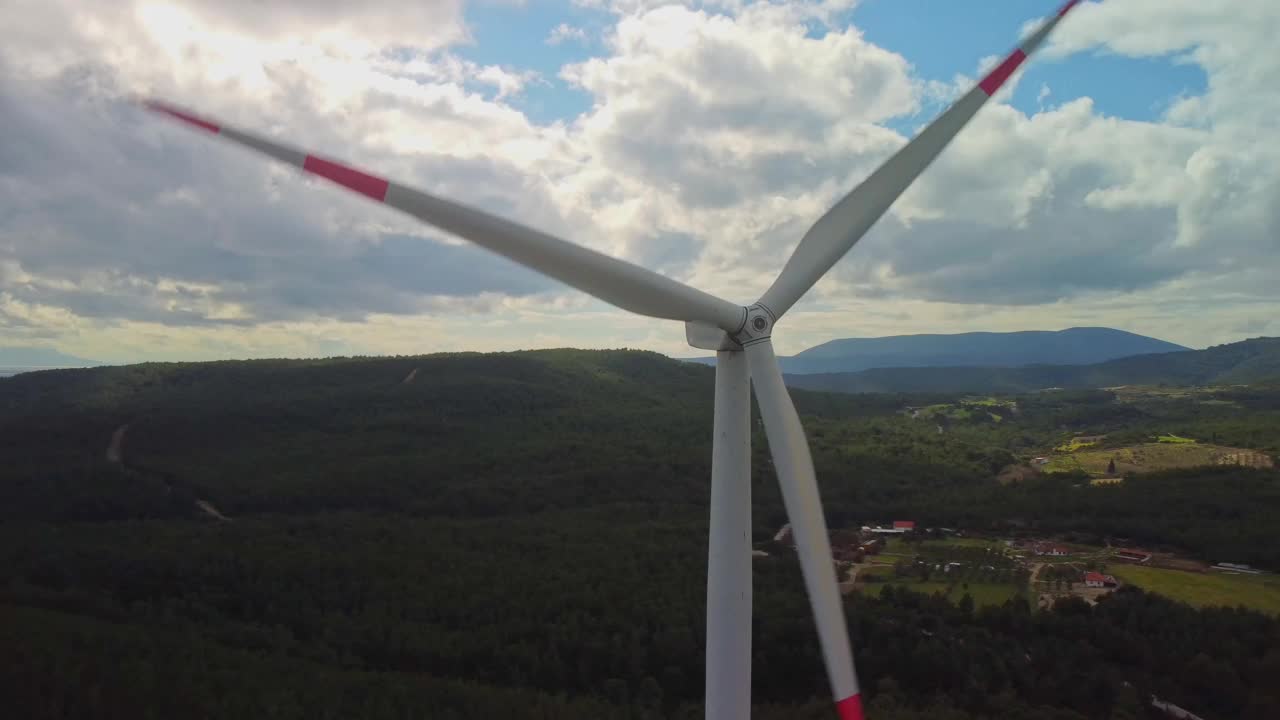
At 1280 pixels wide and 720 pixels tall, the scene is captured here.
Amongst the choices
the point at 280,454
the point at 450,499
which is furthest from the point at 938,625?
the point at 280,454

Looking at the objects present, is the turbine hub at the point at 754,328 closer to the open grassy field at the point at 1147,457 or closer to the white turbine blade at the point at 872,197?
the white turbine blade at the point at 872,197

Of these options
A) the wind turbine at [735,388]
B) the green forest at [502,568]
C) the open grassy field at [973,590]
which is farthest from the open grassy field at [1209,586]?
the wind turbine at [735,388]

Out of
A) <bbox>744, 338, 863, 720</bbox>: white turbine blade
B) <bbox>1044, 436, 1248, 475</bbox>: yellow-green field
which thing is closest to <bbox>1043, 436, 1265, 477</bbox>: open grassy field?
<bbox>1044, 436, 1248, 475</bbox>: yellow-green field

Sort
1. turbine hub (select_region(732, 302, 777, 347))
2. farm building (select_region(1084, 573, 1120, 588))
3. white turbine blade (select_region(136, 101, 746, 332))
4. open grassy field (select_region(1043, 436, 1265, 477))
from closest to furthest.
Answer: white turbine blade (select_region(136, 101, 746, 332)), turbine hub (select_region(732, 302, 777, 347)), farm building (select_region(1084, 573, 1120, 588)), open grassy field (select_region(1043, 436, 1265, 477))

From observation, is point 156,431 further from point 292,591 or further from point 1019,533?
point 1019,533

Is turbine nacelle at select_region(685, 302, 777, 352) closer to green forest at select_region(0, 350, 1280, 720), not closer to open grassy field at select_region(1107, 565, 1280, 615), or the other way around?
green forest at select_region(0, 350, 1280, 720)

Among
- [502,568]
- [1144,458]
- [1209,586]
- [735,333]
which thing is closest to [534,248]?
[735,333]
